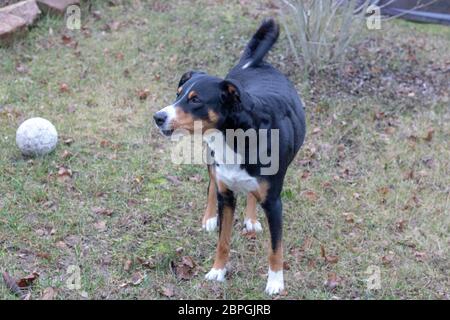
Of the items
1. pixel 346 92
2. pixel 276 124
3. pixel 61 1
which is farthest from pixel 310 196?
pixel 61 1

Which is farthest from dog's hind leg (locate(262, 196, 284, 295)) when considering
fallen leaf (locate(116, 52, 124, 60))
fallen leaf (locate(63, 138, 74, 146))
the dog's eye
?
fallen leaf (locate(116, 52, 124, 60))

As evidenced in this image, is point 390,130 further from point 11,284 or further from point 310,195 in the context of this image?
point 11,284

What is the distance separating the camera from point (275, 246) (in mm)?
3812

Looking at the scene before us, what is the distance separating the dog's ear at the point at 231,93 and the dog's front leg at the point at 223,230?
61 centimetres

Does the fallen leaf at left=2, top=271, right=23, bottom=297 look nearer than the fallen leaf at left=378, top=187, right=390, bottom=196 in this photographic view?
Yes

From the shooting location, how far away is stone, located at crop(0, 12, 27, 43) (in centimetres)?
721

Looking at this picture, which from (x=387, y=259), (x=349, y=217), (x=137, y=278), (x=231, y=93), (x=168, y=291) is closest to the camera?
(x=231, y=93)

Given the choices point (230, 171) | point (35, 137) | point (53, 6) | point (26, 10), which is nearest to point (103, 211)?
point (35, 137)

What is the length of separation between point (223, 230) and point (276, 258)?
38 cm

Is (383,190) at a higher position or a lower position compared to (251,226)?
lower

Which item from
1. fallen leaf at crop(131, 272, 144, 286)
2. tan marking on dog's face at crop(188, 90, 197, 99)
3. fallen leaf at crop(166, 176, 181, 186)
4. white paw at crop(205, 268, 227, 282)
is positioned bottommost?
white paw at crop(205, 268, 227, 282)

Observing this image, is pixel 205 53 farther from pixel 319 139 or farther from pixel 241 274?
pixel 241 274

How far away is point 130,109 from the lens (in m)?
6.39

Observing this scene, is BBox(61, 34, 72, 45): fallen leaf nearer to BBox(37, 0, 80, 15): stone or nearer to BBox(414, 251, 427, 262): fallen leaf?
BBox(37, 0, 80, 15): stone
